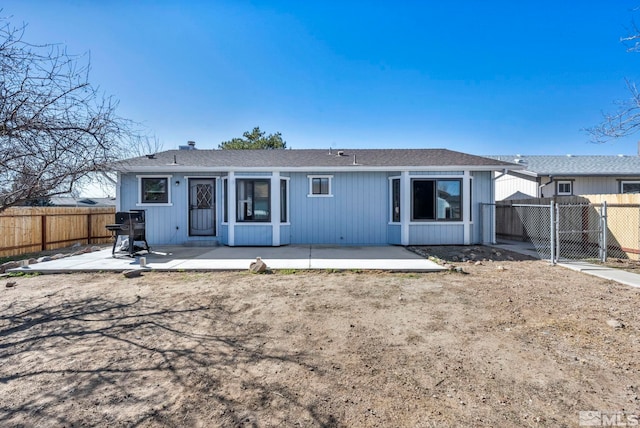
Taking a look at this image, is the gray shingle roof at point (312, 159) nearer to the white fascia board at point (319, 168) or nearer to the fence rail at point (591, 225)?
the white fascia board at point (319, 168)

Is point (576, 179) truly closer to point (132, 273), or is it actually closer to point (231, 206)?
point (231, 206)

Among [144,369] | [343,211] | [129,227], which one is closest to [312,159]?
[343,211]

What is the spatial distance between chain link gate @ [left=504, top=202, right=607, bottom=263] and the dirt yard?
3191 mm

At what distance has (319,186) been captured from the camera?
33.6 feet

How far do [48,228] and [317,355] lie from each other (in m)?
11.9

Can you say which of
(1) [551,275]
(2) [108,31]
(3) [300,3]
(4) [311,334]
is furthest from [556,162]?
Answer: (2) [108,31]

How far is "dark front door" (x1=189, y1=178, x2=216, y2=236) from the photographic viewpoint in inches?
413

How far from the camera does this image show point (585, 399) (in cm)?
232

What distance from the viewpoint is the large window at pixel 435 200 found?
32.0 ft

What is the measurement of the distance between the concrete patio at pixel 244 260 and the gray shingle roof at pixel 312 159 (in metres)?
2.65

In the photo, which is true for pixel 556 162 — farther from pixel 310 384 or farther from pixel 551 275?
pixel 310 384

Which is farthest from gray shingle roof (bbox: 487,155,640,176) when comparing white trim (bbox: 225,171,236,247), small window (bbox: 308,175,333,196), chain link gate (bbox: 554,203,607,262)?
white trim (bbox: 225,171,236,247)

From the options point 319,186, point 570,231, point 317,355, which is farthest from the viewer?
point 319,186

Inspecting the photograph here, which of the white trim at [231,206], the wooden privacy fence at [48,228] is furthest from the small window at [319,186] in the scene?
the wooden privacy fence at [48,228]
